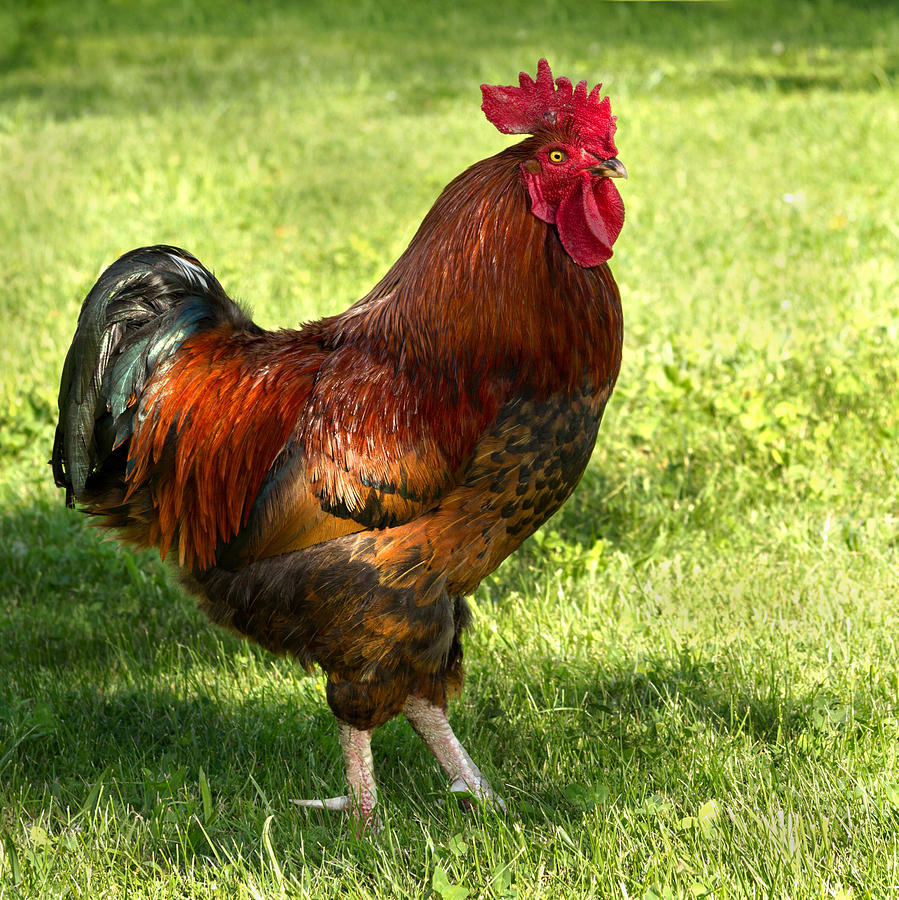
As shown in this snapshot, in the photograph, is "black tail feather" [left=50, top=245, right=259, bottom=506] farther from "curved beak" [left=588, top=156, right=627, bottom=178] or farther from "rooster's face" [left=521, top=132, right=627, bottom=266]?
"curved beak" [left=588, top=156, right=627, bottom=178]

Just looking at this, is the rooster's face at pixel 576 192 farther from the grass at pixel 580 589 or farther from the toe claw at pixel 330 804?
the toe claw at pixel 330 804

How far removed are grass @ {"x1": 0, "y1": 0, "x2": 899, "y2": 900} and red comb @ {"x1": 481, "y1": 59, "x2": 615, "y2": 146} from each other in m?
1.88

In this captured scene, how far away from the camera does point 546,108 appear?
120 inches

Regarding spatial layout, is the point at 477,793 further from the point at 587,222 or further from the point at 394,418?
the point at 587,222

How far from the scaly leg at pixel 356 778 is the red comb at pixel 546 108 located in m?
1.86

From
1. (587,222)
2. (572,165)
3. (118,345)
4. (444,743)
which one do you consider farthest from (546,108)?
(444,743)

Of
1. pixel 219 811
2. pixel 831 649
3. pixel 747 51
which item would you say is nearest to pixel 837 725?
pixel 831 649

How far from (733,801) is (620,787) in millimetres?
352

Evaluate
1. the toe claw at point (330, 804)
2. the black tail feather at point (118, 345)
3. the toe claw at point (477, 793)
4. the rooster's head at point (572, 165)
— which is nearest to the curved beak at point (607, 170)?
the rooster's head at point (572, 165)

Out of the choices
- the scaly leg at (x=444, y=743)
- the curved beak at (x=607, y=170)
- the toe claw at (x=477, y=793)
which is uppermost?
the curved beak at (x=607, y=170)

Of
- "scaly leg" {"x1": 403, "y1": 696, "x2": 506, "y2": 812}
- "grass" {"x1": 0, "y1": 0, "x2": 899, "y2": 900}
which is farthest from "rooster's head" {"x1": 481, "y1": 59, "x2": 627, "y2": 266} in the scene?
"grass" {"x1": 0, "y1": 0, "x2": 899, "y2": 900}

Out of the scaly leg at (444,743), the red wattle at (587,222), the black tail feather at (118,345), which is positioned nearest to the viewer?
the red wattle at (587,222)

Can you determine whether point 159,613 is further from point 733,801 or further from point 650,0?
point 650,0

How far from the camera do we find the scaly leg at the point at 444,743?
11.3 feet
